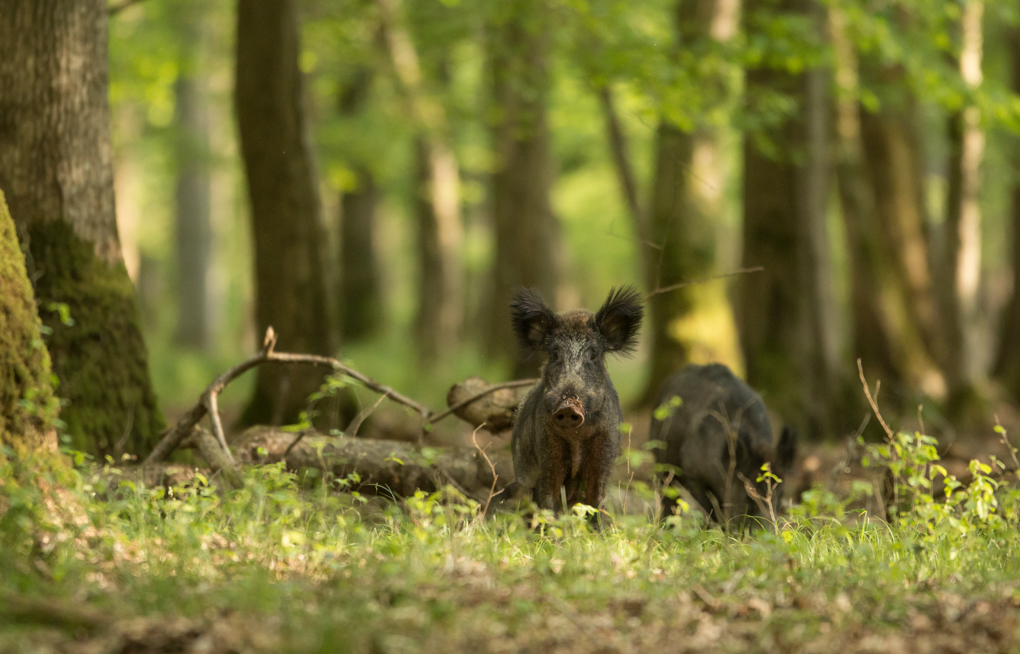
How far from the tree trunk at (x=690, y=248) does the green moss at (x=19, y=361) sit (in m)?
8.48

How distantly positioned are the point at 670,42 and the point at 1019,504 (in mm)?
8255

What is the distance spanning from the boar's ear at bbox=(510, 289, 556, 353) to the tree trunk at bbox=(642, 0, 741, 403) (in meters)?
6.05

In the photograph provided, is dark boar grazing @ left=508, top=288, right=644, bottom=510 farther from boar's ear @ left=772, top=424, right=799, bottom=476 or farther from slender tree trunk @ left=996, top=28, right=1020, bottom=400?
slender tree trunk @ left=996, top=28, right=1020, bottom=400

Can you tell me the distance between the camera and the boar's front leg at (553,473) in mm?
6859

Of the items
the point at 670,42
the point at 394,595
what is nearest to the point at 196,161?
the point at 670,42

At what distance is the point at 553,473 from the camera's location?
273 inches

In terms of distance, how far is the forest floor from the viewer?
4.36 m

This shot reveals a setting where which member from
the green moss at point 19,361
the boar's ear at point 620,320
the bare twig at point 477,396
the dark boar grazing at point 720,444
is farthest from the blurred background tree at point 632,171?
the green moss at point 19,361

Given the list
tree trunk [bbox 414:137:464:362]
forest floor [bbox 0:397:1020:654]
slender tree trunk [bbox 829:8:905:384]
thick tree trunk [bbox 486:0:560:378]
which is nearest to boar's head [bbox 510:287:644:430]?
forest floor [bbox 0:397:1020:654]

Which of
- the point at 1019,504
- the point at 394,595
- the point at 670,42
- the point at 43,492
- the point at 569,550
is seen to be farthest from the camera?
the point at 670,42

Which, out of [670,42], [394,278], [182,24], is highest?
[182,24]

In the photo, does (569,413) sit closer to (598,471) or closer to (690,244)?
(598,471)

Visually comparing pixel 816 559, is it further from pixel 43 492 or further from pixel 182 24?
pixel 182 24

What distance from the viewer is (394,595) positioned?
4770 mm
